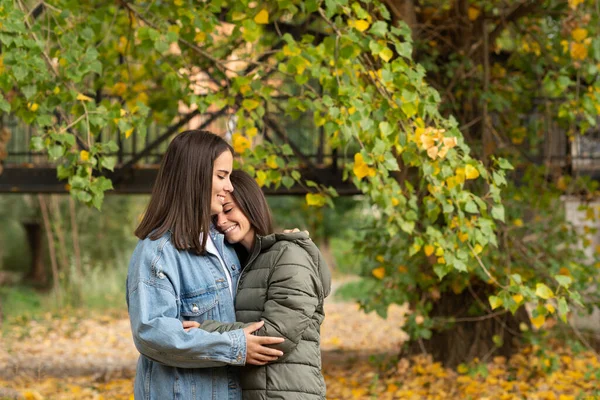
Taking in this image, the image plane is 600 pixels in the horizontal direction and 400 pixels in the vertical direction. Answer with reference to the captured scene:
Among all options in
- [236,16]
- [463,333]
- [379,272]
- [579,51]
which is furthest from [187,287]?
[463,333]

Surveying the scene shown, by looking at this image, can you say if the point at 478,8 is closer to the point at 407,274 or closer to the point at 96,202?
the point at 407,274

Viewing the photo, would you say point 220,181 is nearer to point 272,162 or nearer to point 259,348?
point 259,348

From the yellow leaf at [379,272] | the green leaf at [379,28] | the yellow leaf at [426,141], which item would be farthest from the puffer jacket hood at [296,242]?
the yellow leaf at [379,272]

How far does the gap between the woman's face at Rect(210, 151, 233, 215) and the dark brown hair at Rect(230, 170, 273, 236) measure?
77mm

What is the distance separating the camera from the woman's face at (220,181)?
266 centimetres

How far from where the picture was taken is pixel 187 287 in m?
2.59

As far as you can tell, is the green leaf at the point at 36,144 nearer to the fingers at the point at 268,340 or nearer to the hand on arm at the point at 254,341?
the hand on arm at the point at 254,341

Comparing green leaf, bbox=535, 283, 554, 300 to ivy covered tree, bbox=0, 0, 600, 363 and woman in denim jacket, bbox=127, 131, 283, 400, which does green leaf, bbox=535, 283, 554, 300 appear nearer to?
ivy covered tree, bbox=0, 0, 600, 363

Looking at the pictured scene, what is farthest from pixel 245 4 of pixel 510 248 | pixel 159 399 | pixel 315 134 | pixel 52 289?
pixel 52 289

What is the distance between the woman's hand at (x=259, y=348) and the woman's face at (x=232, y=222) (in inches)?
13.4

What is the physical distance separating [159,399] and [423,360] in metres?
4.62

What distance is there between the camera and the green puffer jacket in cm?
256

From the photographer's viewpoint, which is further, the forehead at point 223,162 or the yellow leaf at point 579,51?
the yellow leaf at point 579,51

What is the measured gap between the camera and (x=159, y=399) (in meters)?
2.59
